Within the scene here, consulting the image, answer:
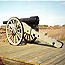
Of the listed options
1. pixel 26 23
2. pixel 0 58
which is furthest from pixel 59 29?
pixel 0 58

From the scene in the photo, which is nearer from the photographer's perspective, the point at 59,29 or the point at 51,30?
the point at 51,30

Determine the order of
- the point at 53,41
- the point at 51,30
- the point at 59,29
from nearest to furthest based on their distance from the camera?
the point at 53,41 → the point at 51,30 → the point at 59,29

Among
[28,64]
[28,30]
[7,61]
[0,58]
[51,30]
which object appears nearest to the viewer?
[28,64]

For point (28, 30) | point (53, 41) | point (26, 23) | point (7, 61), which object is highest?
point (26, 23)

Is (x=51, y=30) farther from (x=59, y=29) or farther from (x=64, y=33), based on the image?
(x=64, y=33)

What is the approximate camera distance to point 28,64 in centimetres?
234

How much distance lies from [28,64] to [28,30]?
102 inches

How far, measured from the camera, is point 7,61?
8.86 feet

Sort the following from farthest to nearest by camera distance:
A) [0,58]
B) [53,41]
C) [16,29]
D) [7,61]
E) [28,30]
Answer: [16,29] < [28,30] < [53,41] < [0,58] < [7,61]

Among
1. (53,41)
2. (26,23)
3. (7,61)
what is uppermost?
(26,23)

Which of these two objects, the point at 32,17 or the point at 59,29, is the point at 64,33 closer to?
the point at 59,29

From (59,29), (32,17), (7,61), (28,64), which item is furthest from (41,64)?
(59,29)

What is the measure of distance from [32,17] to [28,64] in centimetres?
297

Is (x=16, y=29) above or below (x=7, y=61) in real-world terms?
above
